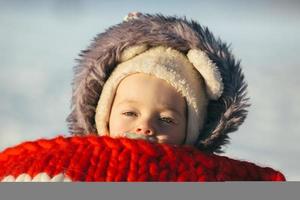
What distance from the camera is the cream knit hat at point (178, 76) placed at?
3.48 ft

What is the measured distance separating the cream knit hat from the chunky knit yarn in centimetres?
21

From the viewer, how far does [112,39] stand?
1.14m

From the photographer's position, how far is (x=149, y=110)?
1.00 metres

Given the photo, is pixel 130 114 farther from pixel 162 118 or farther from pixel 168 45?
pixel 168 45

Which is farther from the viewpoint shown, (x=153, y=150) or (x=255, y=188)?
(x=153, y=150)

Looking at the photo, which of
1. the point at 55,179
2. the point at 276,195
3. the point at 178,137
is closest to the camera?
the point at 276,195

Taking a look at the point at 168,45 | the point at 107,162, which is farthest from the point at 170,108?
the point at 107,162

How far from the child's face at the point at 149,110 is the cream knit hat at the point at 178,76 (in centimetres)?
1

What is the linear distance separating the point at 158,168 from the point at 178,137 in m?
0.26

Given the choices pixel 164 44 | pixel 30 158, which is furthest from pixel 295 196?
pixel 164 44

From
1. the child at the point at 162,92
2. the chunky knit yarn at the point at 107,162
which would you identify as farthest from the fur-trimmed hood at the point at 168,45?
the chunky knit yarn at the point at 107,162

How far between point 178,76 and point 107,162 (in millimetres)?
337

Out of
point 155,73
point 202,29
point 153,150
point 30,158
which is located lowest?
point 30,158

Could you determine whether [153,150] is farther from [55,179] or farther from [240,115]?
[240,115]
